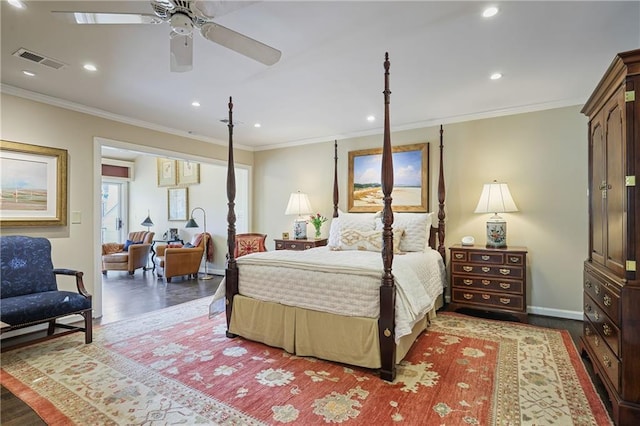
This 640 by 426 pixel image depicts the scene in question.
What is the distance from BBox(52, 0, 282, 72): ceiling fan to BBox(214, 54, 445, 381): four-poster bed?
1053 mm

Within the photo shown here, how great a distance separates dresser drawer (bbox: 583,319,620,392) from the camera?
1888mm

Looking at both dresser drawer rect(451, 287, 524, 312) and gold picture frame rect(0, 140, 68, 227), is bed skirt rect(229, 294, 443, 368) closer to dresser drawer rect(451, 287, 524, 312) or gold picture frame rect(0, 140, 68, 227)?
dresser drawer rect(451, 287, 524, 312)

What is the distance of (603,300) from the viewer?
212 cm

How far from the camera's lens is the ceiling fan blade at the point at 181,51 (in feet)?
6.57

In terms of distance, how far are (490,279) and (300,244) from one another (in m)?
2.64

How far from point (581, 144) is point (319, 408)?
3985 mm

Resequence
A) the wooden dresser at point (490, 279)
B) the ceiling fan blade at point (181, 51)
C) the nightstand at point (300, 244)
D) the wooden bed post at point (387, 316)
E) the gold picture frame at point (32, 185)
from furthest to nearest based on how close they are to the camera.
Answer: the nightstand at point (300, 244)
the wooden dresser at point (490, 279)
the gold picture frame at point (32, 185)
the wooden bed post at point (387, 316)
the ceiling fan blade at point (181, 51)

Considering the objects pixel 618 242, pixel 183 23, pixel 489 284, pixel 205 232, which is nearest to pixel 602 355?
pixel 618 242

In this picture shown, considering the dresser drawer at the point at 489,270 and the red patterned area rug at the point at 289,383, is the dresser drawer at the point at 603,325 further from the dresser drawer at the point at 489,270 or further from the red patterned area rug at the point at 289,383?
the dresser drawer at the point at 489,270

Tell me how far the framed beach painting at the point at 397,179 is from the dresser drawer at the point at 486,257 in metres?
1.03

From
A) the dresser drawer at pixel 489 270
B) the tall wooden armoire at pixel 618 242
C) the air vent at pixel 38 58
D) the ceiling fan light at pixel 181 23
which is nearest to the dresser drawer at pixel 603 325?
the tall wooden armoire at pixel 618 242

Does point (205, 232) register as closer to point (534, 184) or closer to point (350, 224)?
point (350, 224)

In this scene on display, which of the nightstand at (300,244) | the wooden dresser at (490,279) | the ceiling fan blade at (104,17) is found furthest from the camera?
the nightstand at (300,244)

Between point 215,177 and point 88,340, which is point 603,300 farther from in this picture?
point 215,177
